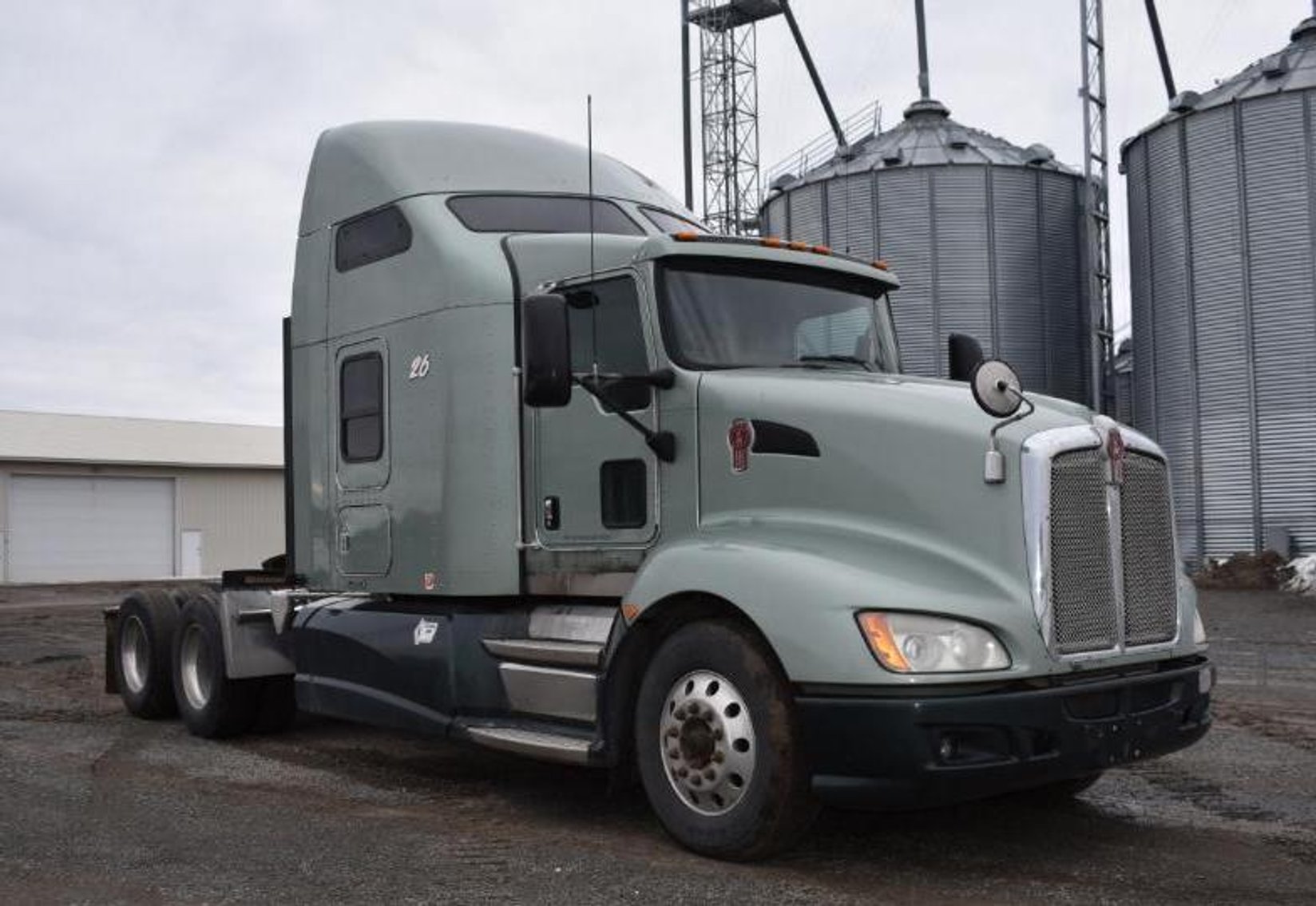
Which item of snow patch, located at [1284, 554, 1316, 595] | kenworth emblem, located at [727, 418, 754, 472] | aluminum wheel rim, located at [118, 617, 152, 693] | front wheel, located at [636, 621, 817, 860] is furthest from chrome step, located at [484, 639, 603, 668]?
snow patch, located at [1284, 554, 1316, 595]

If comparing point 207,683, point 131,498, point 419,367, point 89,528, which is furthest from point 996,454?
point 131,498

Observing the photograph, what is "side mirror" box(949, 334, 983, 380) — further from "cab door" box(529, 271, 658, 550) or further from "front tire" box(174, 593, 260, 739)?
"front tire" box(174, 593, 260, 739)

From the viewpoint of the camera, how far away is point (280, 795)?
751 centimetres

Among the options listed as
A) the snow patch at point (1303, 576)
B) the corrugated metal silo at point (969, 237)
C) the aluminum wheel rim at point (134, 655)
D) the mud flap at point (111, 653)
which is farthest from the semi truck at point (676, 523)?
the corrugated metal silo at point (969, 237)

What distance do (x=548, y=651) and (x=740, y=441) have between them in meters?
1.50

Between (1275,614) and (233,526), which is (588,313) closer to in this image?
(1275,614)

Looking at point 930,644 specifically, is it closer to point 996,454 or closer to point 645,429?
point 996,454

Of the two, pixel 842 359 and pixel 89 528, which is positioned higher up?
pixel 842 359

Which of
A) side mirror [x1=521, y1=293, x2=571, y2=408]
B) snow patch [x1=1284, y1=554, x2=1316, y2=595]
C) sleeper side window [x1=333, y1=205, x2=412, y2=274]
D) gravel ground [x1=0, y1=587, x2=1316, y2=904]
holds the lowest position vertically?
gravel ground [x1=0, y1=587, x2=1316, y2=904]

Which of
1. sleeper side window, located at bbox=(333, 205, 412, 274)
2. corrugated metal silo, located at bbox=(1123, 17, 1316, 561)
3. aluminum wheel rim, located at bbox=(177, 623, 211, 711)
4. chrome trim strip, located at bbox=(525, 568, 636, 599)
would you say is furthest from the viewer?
corrugated metal silo, located at bbox=(1123, 17, 1316, 561)

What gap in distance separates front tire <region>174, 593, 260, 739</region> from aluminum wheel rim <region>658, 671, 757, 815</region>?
4560 millimetres

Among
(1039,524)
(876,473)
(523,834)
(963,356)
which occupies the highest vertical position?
(963,356)

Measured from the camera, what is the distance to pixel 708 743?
5895 mm

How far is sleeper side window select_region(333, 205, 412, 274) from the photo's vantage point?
27.0 ft
